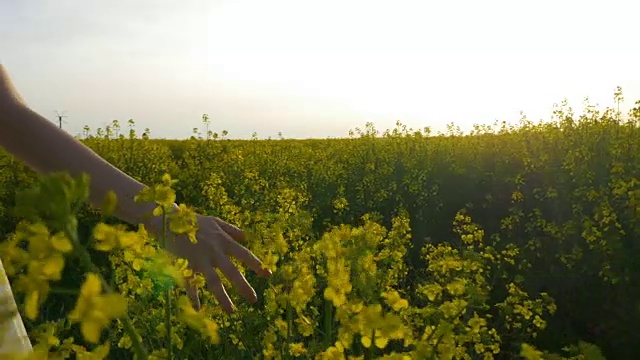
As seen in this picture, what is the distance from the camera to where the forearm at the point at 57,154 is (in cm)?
129

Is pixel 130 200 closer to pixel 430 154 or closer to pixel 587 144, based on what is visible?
pixel 587 144

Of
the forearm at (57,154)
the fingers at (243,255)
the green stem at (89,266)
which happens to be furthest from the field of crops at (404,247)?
the forearm at (57,154)

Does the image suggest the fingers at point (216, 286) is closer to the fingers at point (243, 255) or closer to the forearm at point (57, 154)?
the fingers at point (243, 255)

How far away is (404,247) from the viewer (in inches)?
170

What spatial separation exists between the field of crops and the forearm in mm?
302

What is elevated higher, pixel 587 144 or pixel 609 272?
pixel 587 144

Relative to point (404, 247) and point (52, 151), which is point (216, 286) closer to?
point (52, 151)

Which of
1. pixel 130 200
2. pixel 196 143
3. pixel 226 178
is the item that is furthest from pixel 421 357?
pixel 196 143

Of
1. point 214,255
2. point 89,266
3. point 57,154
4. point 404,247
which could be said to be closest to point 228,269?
point 214,255

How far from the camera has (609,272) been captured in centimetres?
493

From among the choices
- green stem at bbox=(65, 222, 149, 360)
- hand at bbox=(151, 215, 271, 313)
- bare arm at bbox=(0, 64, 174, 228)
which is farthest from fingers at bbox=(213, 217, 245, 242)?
green stem at bbox=(65, 222, 149, 360)

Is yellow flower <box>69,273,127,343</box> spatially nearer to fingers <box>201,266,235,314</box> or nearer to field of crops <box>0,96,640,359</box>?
field of crops <box>0,96,640,359</box>

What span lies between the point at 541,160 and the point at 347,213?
203 centimetres

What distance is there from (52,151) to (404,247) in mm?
3177
